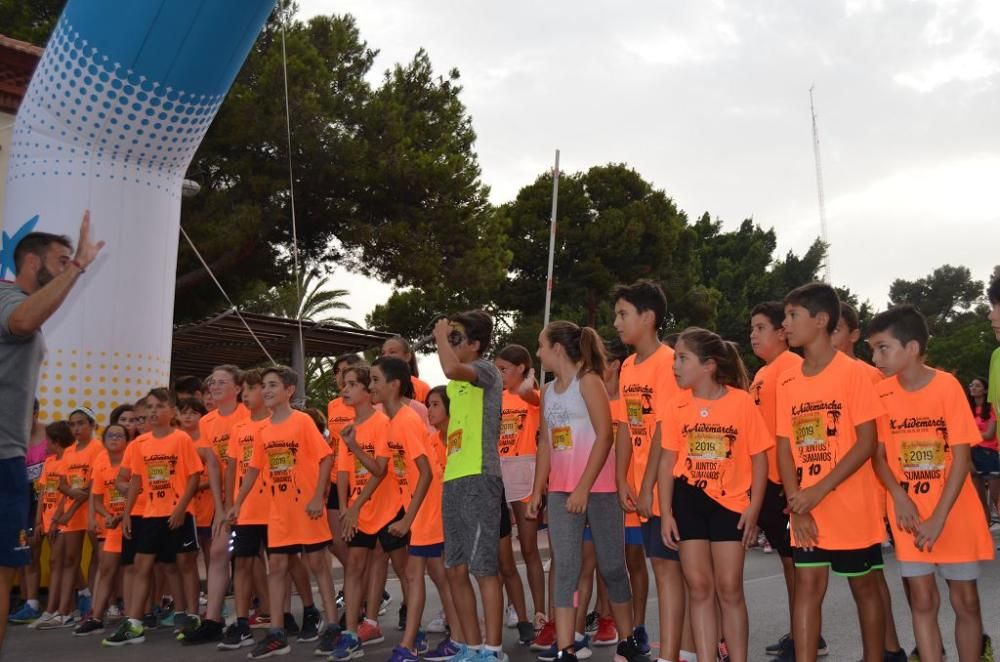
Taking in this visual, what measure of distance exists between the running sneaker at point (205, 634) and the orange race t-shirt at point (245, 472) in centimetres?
77

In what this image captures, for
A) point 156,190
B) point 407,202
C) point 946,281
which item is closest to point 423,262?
point 407,202

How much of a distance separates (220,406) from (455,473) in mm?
3328

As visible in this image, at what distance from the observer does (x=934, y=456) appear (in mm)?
5102

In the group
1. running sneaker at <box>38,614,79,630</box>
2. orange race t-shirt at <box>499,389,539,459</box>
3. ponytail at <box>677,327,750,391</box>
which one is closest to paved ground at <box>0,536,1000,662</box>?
running sneaker at <box>38,614,79,630</box>

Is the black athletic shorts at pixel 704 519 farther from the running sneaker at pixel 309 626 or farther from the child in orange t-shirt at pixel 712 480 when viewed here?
the running sneaker at pixel 309 626

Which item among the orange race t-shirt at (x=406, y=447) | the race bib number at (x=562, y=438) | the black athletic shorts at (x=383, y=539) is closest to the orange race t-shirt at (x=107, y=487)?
the black athletic shorts at (x=383, y=539)

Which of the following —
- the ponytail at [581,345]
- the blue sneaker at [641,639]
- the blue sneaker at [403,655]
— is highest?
the ponytail at [581,345]

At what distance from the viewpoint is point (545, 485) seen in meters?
6.42

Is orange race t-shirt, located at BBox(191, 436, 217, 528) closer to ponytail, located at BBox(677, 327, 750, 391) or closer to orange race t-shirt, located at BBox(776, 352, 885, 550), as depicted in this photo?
ponytail, located at BBox(677, 327, 750, 391)

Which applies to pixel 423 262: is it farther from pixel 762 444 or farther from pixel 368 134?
pixel 762 444

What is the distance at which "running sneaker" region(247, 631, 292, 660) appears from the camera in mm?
6911

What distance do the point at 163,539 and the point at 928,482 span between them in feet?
18.6

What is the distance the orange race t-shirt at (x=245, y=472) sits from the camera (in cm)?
757

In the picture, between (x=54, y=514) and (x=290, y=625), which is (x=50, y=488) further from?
(x=290, y=625)
